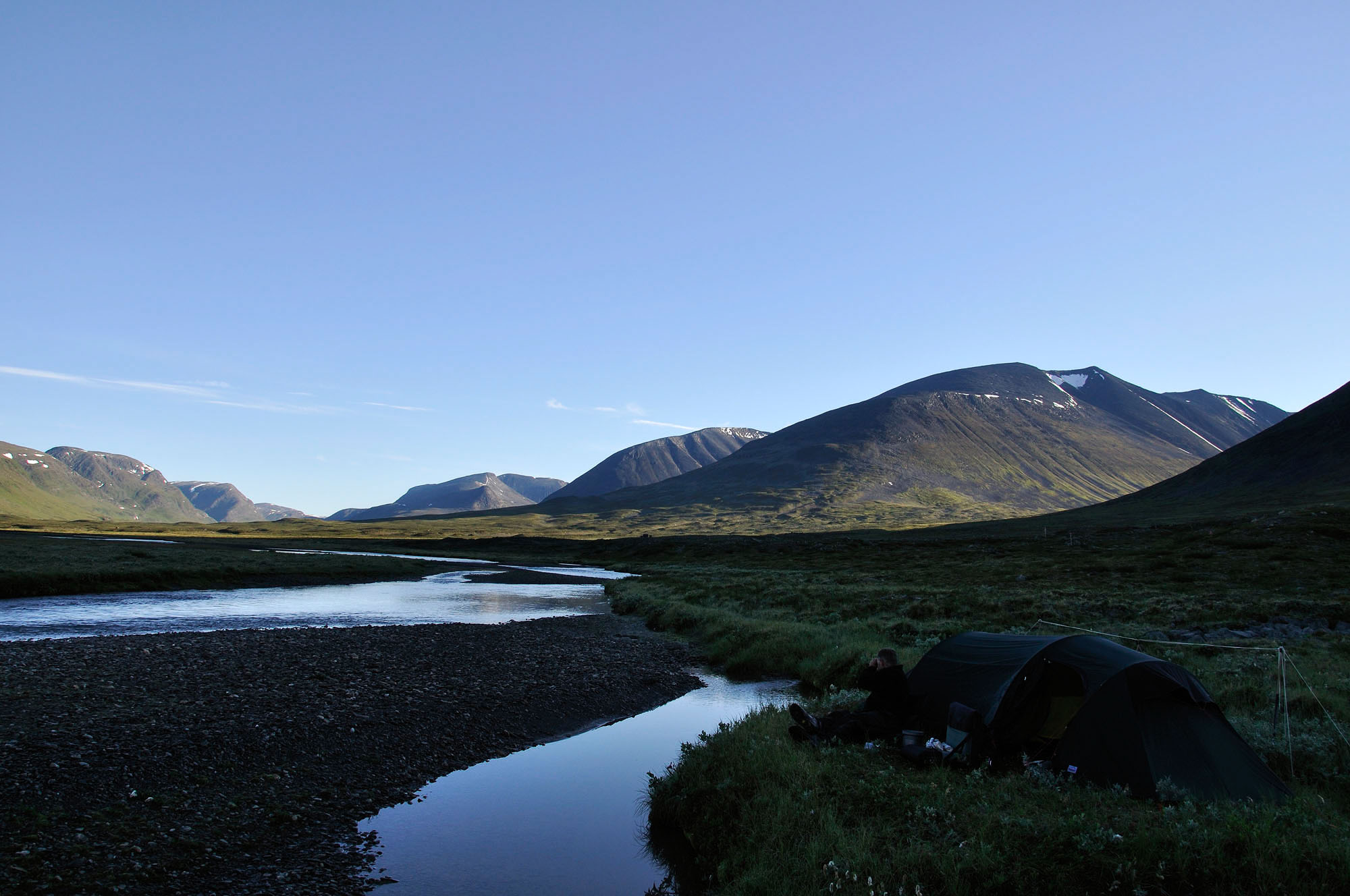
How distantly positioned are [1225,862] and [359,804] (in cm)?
1340

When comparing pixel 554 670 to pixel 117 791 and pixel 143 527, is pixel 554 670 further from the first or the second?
pixel 143 527

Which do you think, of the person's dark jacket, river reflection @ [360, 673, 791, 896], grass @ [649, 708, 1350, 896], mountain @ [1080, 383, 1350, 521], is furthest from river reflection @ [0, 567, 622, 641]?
mountain @ [1080, 383, 1350, 521]

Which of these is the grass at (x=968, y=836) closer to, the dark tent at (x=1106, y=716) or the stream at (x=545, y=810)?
the dark tent at (x=1106, y=716)

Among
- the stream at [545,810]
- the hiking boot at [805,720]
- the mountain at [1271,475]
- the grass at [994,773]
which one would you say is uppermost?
the mountain at [1271,475]

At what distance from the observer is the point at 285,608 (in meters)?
46.0

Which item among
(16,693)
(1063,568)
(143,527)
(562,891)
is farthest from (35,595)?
(143,527)

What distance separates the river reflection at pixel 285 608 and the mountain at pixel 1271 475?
94298mm

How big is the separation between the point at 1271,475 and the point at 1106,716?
15240 centimetres

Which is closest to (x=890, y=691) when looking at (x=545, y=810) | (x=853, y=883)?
(x=853, y=883)

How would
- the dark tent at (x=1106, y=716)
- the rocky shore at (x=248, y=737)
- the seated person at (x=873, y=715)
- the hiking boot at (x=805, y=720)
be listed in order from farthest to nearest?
the hiking boot at (x=805, y=720) → the seated person at (x=873, y=715) → the dark tent at (x=1106, y=716) → the rocky shore at (x=248, y=737)

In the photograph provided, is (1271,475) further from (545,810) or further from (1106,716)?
(545,810)

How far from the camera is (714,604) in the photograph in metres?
46.7

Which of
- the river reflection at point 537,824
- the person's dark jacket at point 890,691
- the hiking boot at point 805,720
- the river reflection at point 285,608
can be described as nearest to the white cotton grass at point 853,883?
the river reflection at point 537,824

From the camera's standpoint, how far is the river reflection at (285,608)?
116 feet
